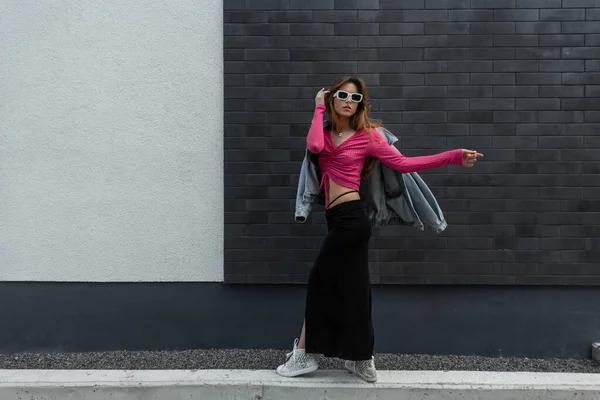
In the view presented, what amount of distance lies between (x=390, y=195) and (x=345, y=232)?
19.5 inches

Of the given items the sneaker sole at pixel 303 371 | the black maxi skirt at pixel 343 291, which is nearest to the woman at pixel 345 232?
the black maxi skirt at pixel 343 291

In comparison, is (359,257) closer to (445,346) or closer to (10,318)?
(445,346)

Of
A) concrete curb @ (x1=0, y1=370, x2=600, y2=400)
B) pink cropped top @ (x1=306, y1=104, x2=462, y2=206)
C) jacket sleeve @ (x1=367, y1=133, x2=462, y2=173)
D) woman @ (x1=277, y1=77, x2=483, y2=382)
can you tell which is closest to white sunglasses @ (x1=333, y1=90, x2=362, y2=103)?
woman @ (x1=277, y1=77, x2=483, y2=382)

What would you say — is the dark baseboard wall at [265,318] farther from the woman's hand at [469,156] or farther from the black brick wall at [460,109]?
the woman's hand at [469,156]

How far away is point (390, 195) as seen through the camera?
11.3ft

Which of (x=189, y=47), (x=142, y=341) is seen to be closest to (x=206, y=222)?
(x=142, y=341)

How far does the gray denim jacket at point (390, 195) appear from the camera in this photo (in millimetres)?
3291

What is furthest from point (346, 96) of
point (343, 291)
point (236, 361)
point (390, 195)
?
point (236, 361)

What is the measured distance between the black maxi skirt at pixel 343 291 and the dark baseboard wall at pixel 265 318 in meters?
0.81

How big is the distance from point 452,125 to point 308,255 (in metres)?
1.50

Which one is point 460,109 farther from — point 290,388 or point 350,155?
point 290,388

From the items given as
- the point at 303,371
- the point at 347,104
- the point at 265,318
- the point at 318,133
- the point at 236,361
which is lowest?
the point at 236,361

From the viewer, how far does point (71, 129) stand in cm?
400

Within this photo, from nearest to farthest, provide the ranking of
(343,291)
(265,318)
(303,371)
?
1. (343,291)
2. (303,371)
3. (265,318)
